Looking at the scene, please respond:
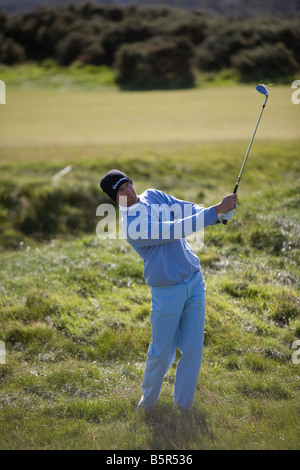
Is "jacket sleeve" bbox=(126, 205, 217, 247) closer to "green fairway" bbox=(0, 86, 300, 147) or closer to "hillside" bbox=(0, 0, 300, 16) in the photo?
"green fairway" bbox=(0, 86, 300, 147)

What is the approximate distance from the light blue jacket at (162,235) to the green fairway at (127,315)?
4.12 feet

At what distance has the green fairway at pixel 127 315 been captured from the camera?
14.2 feet

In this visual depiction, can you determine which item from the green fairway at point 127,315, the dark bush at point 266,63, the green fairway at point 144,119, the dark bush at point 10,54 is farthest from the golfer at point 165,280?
the dark bush at point 10,54

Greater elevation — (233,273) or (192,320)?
(192,320)

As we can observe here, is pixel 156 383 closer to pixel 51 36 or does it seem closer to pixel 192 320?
pixel 192 320

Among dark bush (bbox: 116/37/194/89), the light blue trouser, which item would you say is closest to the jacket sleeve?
the light blue trouser

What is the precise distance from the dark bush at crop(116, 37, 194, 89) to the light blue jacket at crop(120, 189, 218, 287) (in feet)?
114

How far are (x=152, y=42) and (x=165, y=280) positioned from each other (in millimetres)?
45614

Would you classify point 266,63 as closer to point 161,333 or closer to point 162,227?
point 162,227

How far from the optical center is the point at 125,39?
50438 millimetres

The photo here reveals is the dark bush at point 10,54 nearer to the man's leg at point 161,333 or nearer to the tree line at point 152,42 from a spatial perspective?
the tree line at point 152,42

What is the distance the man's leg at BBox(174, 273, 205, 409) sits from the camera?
435 cm

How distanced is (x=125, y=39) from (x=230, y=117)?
32.1 m

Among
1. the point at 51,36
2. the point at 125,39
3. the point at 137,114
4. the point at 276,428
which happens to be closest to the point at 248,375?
the point at 276,428
